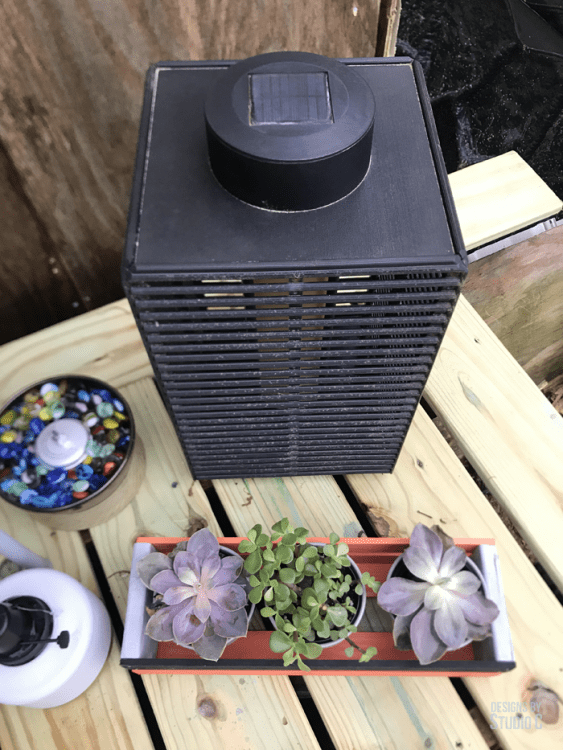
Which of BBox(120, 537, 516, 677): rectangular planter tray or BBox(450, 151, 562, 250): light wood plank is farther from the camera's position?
BBox(450, 151, 562, 250): light wood plank

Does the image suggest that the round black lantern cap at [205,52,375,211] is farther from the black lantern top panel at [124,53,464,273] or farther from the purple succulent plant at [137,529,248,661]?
the purple succulent plant at [137,529,248,661]

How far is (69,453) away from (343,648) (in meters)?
0.46

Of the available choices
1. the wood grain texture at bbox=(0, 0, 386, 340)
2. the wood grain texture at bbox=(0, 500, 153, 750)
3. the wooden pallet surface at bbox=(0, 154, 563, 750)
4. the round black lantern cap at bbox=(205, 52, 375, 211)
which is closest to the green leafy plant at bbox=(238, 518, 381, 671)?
the wooden pallet surface at bbox=(0, 154, 563, 750)

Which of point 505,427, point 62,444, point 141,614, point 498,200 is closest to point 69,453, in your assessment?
point 62,444

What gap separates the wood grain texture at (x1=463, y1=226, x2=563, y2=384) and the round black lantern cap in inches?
27.3

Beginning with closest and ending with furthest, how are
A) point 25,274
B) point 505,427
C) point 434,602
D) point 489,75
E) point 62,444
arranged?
point 434,602, point 62,444, point 505,427, point 25,274, point 489,75

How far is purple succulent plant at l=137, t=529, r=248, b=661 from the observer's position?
25.1 inches

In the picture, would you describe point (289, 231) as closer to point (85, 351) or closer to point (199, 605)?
point (199, 605)

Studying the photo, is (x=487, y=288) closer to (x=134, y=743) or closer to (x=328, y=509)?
(x=328, y=509)

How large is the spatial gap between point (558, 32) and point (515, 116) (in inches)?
10.5

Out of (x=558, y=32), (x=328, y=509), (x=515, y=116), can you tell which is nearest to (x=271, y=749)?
(x=328, y=509)

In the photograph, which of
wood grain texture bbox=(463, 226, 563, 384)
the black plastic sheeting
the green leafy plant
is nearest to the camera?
the green leafy plant

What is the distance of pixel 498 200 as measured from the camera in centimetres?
112

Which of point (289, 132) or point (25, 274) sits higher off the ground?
point (289, 132)
